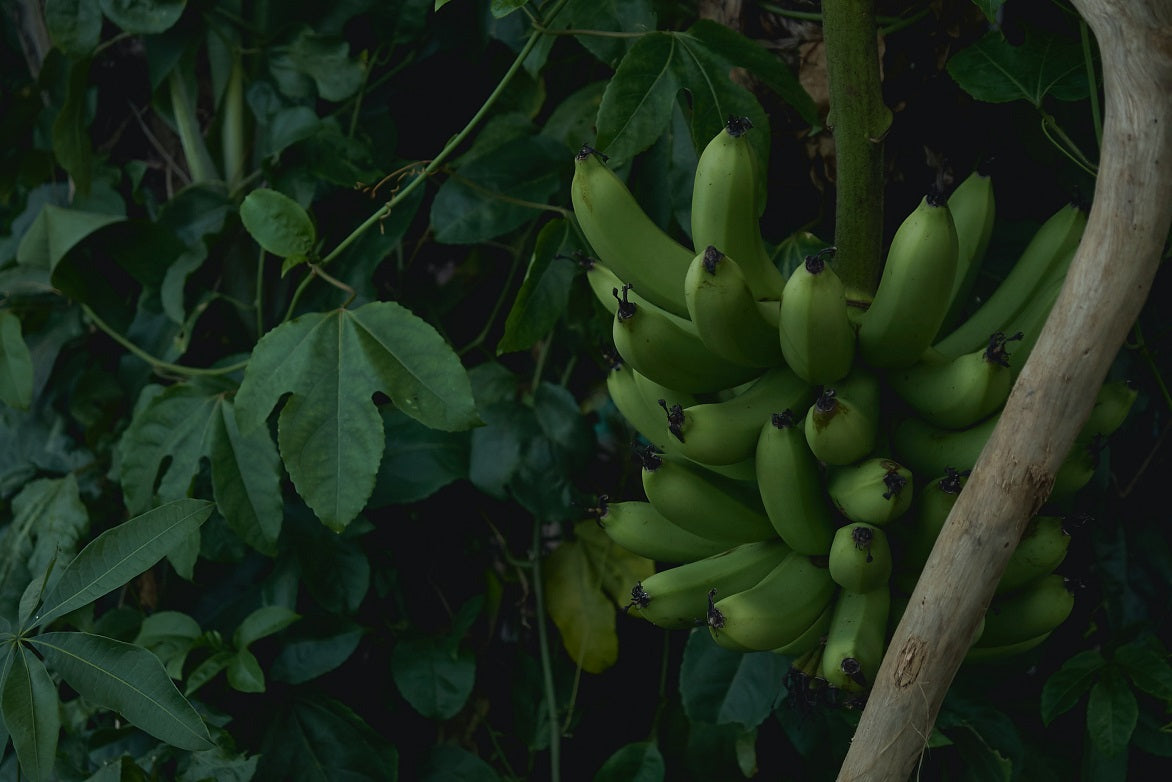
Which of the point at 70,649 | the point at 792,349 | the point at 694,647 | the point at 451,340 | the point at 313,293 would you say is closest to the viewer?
the point at 792,349

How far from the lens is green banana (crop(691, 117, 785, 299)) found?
752 mm

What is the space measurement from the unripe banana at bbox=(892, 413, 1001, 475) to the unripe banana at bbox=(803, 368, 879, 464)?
4 cm

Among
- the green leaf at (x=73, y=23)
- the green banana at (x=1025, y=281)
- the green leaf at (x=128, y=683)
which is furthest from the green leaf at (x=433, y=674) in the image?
the green leaf at (x=73, y=23)

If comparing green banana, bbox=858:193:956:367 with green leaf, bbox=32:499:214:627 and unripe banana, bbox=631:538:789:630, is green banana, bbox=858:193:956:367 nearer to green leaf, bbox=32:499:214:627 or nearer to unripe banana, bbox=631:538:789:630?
unripe banana, bbox=631:538:789:630

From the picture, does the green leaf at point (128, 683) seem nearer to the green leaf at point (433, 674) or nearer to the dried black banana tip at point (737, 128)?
the green leaf at point (433, 674)

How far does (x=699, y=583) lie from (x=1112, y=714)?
0.52 meters

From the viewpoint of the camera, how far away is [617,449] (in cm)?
133

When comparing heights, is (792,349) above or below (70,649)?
above

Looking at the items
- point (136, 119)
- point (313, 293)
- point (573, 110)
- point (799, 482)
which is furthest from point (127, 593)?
point (799, 482)

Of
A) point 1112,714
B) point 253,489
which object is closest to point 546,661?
point 253,489

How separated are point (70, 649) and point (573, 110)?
746mm

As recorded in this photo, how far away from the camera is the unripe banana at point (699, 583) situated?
0.82 meters

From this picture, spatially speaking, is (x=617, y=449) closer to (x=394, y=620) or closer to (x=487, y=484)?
(x=487, y=484)

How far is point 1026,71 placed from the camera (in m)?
0.96
